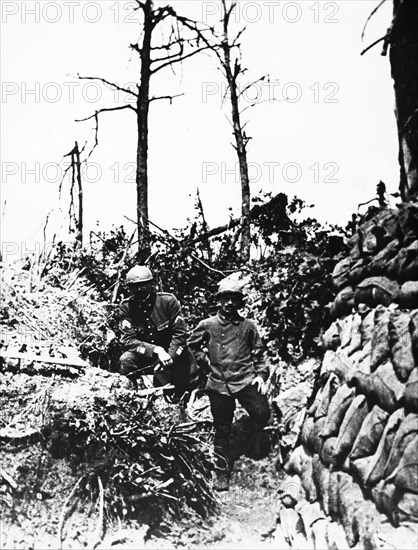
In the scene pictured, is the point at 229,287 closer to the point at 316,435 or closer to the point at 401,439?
the point at 316,435

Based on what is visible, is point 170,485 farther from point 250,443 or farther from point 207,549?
point 250,443

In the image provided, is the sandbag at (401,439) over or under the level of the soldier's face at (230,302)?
under

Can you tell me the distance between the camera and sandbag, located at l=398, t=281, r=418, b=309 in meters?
4.86

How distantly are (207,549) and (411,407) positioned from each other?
85.5 inches

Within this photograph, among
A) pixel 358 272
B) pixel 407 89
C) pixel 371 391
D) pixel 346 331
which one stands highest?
pixel 407 89

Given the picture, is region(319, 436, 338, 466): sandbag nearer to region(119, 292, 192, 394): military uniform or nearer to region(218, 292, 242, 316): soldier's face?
region(218, 292, 242, 316): soldier's face

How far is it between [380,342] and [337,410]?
2.01 ft

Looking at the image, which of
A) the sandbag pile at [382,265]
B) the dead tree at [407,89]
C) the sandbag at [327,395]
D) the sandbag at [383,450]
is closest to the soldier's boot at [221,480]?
the sandbag at [327,395]

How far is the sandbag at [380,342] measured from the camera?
187 inches

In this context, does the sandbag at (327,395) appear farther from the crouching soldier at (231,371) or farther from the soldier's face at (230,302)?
the soldier's face at (230,302)

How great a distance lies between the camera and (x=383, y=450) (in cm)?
430

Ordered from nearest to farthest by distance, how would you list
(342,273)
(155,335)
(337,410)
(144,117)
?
(337,410) → (342,273) → (155,335) → (144,117)

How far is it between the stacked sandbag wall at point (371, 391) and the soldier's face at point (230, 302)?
1.05 meters

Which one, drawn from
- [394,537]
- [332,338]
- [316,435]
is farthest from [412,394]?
[332,338]
